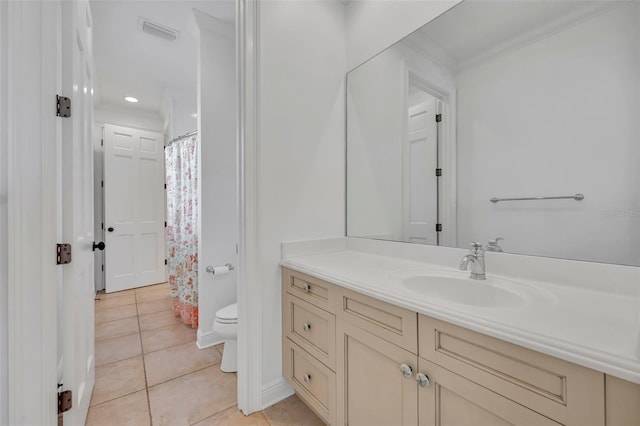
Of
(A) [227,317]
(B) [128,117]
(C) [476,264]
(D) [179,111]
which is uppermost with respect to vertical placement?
(B) [128,117]

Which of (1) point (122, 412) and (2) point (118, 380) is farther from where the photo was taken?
(2) point (118, 380)

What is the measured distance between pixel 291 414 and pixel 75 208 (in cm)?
143

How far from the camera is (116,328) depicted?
96.8 inches

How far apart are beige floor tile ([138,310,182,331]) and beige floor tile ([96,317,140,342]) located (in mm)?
62

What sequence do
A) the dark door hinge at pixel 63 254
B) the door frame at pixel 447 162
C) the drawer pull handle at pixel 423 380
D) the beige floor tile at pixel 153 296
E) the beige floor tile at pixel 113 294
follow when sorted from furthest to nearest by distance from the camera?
the beige floor tile at pixel 113 294 < the beige floor tile at pixel 153 296 < the door frame at pixel 447 162 < the dark door hinge at pixel 63 254 < the drawer pull handle at pixel 423 380

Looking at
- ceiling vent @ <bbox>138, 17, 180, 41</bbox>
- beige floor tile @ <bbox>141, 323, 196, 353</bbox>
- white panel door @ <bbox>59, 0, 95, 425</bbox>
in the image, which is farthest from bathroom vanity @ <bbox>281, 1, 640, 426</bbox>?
ceiling vent @ <bbox>138, 17, 180, 41</bbox>

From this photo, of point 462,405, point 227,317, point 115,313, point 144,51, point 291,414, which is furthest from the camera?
point 115,313

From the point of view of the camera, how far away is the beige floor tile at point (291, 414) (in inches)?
54.1

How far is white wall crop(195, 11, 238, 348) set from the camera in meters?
2.16

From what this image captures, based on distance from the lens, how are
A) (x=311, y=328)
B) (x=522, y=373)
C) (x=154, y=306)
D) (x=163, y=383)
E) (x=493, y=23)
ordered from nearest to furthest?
(x=522, y=373), (x=493, y=23), (x=311, y=328), (x=163, y=383), (x=154, y=306)

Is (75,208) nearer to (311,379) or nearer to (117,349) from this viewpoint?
(311,379)

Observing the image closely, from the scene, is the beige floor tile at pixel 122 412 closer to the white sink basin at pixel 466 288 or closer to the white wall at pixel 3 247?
the white wall at pixel 3 247

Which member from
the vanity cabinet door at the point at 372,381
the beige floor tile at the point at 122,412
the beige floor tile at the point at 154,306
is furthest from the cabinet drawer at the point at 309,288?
the beige floor tile at the point at 154,306

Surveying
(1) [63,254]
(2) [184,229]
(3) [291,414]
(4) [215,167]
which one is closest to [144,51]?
(4) [215,167]
